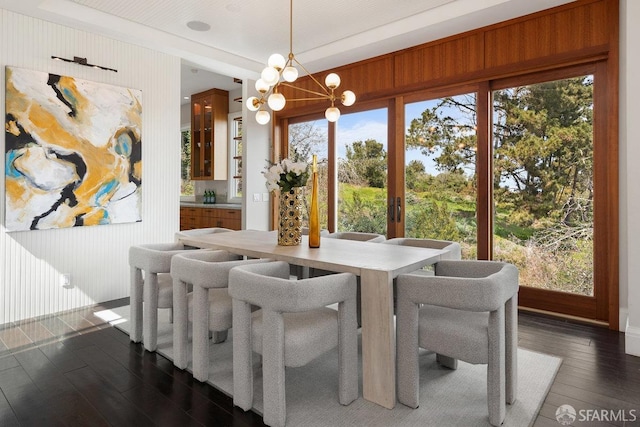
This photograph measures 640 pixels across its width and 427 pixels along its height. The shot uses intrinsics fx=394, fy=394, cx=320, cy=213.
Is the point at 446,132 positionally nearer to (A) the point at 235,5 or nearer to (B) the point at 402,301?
(A) the point at 235,5

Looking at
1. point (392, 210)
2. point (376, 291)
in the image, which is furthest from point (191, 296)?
point (392, 210)

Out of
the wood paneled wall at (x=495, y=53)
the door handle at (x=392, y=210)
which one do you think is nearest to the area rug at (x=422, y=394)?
the door handle at (x=392, y=210)

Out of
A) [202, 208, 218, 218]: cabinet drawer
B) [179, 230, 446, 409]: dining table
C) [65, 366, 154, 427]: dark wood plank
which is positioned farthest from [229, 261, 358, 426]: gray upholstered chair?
[202, 208, 218, 218]: cabinet drawer

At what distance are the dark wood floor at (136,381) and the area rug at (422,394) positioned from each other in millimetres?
94

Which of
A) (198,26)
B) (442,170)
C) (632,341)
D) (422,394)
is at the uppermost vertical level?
(198,26)

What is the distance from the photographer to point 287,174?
9.23 ft

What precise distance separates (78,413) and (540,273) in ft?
12.2

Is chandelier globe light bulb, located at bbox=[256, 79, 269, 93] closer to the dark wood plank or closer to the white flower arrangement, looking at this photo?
the white flower arrangement

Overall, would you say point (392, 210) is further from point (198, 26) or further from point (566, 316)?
point (198, 26)

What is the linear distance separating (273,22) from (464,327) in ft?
11.6

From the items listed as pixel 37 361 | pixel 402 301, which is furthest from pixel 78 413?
pixel 402 301

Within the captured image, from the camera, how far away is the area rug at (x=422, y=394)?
6.31ft

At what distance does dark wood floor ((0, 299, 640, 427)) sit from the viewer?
1963 mm

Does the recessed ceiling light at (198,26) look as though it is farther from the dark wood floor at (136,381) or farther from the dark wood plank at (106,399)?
the dark wood plank at (106,399)
